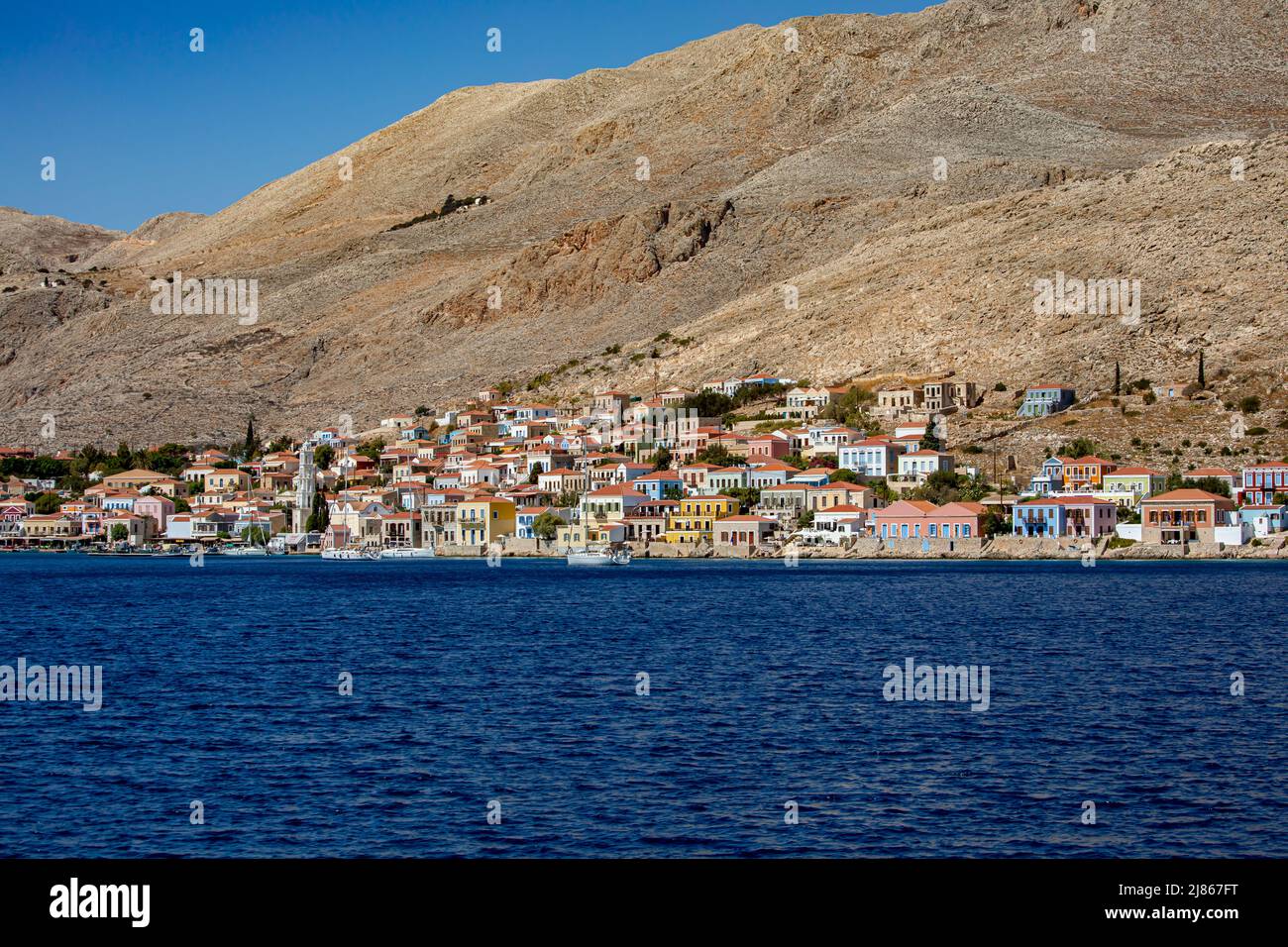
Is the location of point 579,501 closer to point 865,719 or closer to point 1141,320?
point 1141,320

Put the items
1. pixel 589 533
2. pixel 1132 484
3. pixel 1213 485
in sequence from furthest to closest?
pixel 589 533
pixel 1132 484
pixel 1213 485

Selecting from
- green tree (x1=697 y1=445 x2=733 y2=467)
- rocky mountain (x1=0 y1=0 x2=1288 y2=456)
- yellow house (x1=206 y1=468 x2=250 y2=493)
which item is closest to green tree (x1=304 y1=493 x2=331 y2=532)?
yellow house (x1=206 y1=468 x2=250 y2=493)

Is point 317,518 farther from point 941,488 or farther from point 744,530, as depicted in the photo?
point 941,488

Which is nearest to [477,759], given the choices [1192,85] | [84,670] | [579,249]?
[84,670]

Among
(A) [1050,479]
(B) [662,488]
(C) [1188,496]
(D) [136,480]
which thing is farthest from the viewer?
(D) [136,480]
